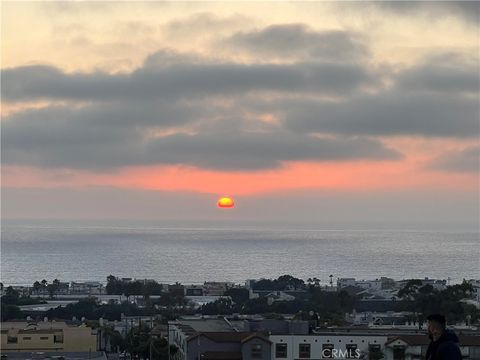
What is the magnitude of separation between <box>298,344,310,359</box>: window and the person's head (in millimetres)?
20840

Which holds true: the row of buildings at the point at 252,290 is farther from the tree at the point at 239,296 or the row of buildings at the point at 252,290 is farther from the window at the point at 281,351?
the window at the point at 281,351

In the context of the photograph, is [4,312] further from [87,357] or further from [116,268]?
[116,268]

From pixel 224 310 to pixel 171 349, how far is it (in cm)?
2436

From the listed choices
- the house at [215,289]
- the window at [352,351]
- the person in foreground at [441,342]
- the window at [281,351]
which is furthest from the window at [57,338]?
the house at [215,289]

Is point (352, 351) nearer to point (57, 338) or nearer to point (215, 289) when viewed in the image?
point (57, 338)

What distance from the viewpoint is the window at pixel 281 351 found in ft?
88.9

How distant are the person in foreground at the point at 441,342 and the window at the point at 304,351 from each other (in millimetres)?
20822

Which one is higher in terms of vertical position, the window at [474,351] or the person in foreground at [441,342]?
the person in foreground at [441,342]

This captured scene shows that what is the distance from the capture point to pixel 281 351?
27.1 meters

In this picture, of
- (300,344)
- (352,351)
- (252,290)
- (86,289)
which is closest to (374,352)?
(352,351)

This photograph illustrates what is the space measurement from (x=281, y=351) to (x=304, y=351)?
2.02 feet

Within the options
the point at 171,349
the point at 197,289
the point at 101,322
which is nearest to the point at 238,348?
the point at 171,349

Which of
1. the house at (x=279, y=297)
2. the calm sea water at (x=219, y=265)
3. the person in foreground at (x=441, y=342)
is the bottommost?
the person in foreground at (x=441, y=342)

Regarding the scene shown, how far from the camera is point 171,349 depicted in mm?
29375
